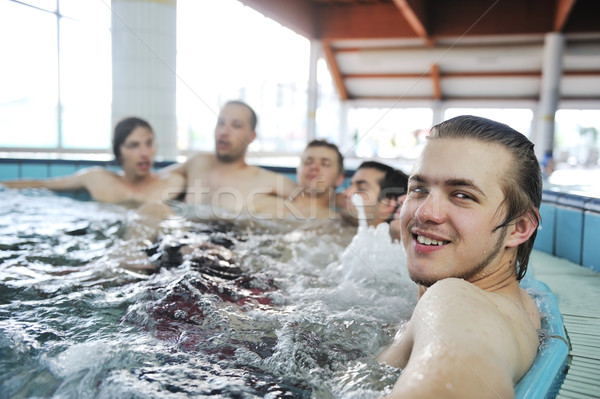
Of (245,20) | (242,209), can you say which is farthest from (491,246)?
(245,20)

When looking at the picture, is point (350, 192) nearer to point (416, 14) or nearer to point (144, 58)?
point (144, 58)

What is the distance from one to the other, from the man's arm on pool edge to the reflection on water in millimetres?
304

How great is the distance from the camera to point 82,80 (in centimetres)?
876

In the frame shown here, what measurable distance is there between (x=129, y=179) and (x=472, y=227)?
3763mm

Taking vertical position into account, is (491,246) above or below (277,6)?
below

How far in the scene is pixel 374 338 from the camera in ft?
4.95

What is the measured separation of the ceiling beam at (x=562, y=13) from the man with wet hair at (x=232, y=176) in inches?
320

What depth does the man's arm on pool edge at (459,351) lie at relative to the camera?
80cm

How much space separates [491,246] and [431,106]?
50.8 ft

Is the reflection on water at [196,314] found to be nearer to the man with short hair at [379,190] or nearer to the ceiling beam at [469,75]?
the man with short hair at [379,190]

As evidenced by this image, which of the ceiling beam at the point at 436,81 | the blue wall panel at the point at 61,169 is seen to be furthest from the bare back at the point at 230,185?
the ceiling beam at the point at 436,81

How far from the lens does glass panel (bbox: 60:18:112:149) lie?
8.21 metres

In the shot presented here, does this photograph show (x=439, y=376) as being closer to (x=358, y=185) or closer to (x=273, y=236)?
(x=358, y=185)

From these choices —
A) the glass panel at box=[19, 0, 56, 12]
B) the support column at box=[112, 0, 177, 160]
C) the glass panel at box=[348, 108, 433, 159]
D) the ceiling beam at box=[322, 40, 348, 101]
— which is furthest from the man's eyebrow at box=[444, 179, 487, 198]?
the glass panel at box=[348, 108, 433, 159]
